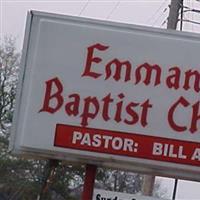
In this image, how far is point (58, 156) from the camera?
8562 millimetres

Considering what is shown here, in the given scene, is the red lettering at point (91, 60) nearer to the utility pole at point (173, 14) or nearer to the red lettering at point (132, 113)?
the red lettering at point (132, 113)

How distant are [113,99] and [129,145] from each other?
1.62 feet

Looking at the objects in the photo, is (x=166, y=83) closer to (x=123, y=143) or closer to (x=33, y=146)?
(x=123, y=143)

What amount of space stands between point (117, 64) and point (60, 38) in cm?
64

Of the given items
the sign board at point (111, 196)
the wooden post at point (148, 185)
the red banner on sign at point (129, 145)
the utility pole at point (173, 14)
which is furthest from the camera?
the wooden post at point (148, 185)

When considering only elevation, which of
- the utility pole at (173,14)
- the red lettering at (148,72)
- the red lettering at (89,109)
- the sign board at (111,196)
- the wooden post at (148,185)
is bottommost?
the sign board at (111,196)

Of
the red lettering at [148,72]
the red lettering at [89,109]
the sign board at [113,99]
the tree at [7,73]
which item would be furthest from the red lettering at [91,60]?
the tree at [7,73]

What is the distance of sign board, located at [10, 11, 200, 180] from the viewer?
331 inches

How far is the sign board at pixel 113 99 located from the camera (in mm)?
8414

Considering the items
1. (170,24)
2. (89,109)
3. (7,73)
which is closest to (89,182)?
(89,109)

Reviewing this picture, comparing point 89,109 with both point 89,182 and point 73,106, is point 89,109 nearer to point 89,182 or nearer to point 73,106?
point 73,106

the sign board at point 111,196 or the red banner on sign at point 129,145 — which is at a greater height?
the red banner on sign at point 129,145

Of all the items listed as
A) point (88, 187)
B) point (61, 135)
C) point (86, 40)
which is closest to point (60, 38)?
point (86, 40)

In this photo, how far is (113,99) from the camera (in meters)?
8.48
